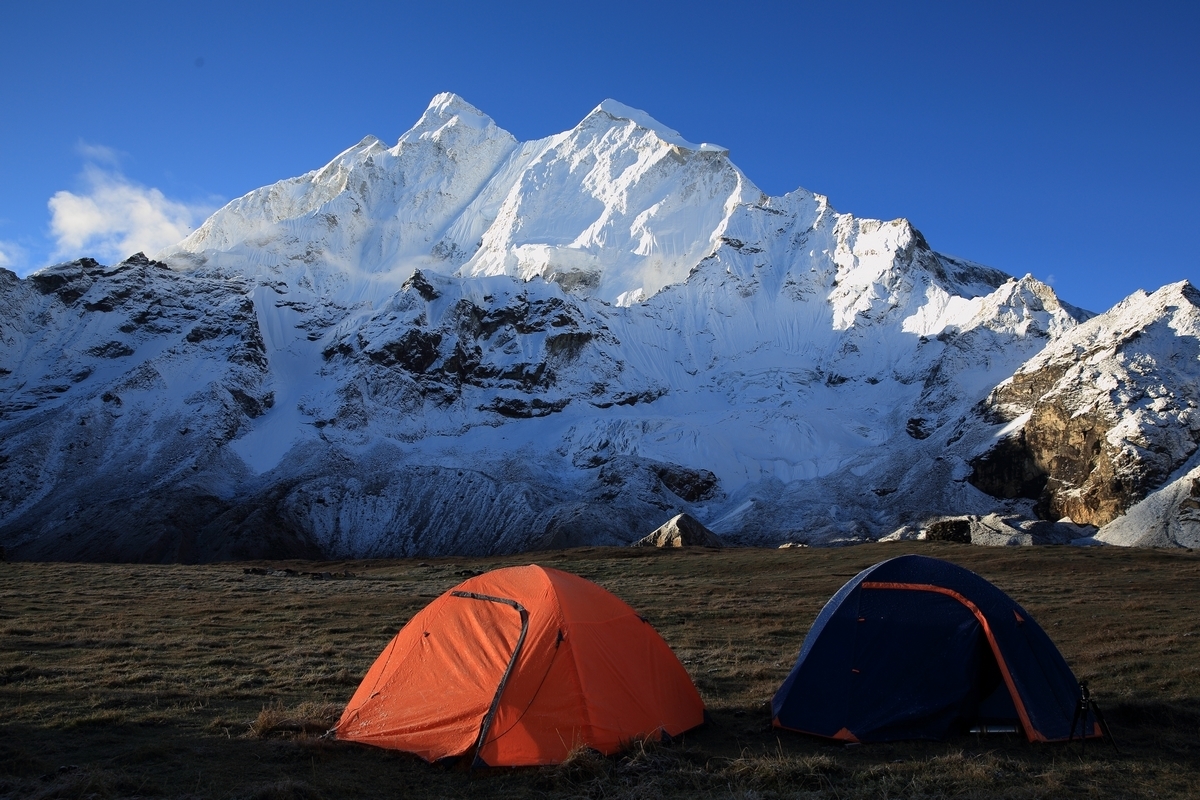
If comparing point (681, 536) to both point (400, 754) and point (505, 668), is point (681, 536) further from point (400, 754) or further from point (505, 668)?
point (400, 754)

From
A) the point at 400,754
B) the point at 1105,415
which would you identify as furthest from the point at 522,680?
the point at 1105,415

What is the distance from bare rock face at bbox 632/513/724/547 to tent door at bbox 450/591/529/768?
5586 centimetres

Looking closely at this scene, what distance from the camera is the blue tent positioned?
11898 mm

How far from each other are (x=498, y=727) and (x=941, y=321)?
147262mm

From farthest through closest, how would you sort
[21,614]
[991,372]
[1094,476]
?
[991,372]
[1094,476]
[21,614]

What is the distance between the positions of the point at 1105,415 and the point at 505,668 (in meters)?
97.0

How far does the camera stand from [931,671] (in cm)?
1222

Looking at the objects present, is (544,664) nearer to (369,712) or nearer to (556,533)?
(369,712)

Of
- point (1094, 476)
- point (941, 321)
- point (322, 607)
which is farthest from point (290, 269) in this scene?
point (322, 607)

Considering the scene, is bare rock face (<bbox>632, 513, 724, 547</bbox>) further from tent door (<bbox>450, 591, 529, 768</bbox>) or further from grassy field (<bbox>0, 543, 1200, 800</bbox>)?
tent door (<bbox>450, 591, 529, 768</bbox>)

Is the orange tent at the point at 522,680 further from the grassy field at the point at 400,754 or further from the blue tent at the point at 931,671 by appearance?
the blue tent at the point at 931,671

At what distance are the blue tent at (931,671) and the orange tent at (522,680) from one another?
6.75 feet

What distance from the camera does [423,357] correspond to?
458 ft

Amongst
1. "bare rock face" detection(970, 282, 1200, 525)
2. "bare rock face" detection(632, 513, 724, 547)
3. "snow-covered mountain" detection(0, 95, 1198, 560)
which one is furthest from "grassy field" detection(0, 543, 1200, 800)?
"snow-covered mountain" detection(0, 95, 1198, 560)
